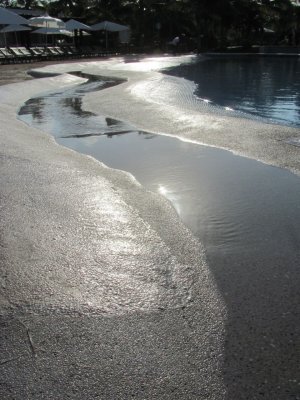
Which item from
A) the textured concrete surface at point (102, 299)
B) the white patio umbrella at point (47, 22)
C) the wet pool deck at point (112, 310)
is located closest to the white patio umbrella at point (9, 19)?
the white patio umbrella at point (47, 22)

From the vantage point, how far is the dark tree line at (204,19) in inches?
1613

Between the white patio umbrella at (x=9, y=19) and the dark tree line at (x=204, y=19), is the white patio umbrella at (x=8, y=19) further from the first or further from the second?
the dark tree line at (x=204, y=19)

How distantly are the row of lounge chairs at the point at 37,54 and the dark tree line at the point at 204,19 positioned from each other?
8819 mm

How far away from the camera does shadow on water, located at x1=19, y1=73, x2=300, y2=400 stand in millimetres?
2820

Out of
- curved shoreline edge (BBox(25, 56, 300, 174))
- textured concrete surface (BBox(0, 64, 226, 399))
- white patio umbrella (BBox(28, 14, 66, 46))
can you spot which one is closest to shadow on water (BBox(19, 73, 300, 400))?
textured concrete surface (BBox(0, 64, 226, 399))

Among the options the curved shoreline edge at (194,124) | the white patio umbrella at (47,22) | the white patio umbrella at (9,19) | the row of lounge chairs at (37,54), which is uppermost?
the white patio umbrella at (47,22)

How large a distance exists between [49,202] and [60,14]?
1993 inches

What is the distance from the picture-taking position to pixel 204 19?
42031mm

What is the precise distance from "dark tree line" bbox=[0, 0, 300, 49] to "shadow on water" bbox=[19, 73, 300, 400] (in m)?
36.5

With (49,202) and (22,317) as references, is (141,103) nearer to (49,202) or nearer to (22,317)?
(49,202)

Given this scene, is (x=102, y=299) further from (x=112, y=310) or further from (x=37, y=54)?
(x=37, y=54)

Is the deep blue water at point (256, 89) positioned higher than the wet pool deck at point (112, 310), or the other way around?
the deep blue water at point (256, 89)

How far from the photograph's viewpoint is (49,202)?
521cm

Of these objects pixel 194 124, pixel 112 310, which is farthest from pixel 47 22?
pixel 112 310
